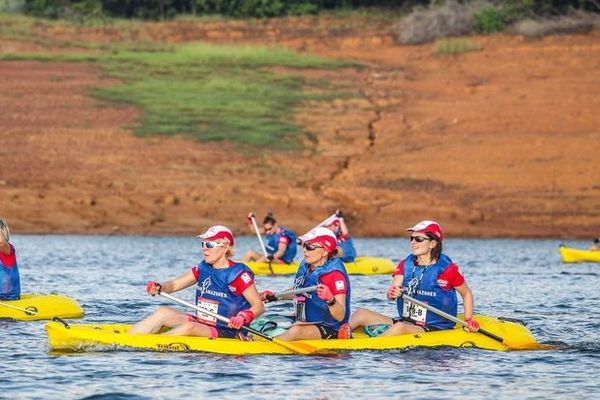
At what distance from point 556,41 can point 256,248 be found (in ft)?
91.6

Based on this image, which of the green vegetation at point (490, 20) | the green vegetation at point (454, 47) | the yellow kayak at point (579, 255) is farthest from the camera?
the green vegetation at point (490, 20)

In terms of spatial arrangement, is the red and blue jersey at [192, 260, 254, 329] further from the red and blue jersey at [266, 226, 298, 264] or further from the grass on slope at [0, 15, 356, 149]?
the grass on slope at [0, 15, 356, 149]

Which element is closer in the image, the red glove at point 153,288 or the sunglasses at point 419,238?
the red glove at point 153,288

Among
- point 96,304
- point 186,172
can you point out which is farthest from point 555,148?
point 96,304

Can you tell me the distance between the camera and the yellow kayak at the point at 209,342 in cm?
1812

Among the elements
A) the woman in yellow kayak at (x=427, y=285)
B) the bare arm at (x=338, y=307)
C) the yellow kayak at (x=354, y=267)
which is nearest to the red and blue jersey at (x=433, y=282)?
the woman in yellow kayak at (x=427, y=285)

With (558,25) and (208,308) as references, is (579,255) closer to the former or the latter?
(208,308)

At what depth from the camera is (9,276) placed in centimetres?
2216

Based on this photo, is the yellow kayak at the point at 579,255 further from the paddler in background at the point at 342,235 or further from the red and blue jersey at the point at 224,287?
the red and blue jersey at the point at 224,287

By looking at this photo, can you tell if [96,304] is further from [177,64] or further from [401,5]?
[401,5]

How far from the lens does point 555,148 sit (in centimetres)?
5791

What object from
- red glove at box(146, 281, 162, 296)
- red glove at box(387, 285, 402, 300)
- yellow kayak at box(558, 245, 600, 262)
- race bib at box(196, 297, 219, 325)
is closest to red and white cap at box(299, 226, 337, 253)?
red glove at box(387, 285, 402, 300)

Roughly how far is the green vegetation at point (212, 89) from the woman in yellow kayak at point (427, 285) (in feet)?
131

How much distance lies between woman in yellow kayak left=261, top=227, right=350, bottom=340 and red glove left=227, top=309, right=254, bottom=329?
0.43m
